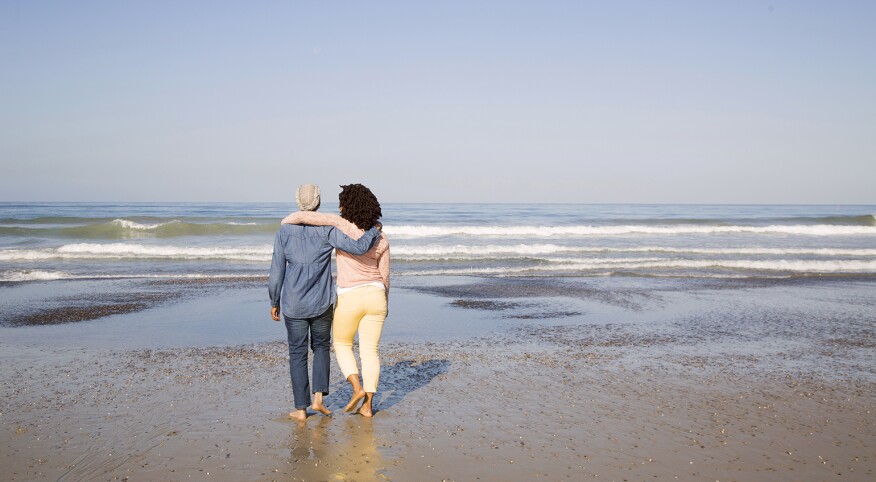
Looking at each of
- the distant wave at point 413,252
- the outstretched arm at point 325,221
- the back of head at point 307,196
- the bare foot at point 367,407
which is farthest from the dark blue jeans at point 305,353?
the distant wave at point 413,252

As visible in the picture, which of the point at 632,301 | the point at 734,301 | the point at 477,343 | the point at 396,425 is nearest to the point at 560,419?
the point at 396,425

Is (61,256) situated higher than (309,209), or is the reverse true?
(309,209)

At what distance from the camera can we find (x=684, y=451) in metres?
4.37

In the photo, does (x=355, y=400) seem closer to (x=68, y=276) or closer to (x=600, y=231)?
(x=68, y=276)

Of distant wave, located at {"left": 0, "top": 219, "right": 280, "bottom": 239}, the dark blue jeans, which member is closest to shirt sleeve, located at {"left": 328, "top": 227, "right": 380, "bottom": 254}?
the dark blue jeans

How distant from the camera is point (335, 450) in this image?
4355 millimetres

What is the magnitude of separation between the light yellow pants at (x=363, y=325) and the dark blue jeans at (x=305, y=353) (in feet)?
0.32

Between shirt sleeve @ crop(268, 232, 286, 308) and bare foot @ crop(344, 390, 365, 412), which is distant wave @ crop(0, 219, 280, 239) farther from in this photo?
bare foot @ crop(344, 390, 365, 412)

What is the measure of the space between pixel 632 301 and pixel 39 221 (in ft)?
113

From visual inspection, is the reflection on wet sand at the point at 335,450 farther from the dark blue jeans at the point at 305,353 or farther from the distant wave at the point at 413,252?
the distant wave at the point at 413,252

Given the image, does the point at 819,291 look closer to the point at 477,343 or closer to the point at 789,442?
the point at 477,343

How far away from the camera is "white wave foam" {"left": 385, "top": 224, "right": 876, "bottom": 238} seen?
108ft

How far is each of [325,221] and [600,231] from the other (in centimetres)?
3107

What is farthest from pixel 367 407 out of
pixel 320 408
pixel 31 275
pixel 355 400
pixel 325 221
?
pixel 31 275
